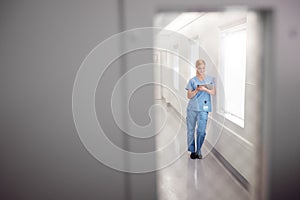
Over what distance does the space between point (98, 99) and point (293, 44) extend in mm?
923

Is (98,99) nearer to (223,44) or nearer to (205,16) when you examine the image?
(223,44)

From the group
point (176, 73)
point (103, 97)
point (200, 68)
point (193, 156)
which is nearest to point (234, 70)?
point (200, 68)

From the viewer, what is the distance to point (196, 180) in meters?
2.31

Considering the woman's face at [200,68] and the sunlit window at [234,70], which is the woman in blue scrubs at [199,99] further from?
the sunlit window at [234,70]

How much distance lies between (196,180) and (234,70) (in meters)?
1.14

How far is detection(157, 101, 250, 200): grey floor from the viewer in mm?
2039

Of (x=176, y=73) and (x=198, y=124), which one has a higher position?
(x=176, y=73)

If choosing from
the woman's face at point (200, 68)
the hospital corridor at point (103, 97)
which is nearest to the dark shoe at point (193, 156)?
the woman's face at point (200, 68)

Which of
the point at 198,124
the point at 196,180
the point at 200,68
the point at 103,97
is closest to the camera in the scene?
the point at 103,97

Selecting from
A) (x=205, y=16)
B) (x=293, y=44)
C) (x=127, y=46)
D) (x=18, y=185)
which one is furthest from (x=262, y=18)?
(x=205, y=16)

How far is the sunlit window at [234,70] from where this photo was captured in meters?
2.40

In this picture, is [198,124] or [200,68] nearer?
[200,68]

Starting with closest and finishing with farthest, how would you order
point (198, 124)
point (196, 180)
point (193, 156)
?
point (196, 180) < point (198, 124) < point (193, 156)

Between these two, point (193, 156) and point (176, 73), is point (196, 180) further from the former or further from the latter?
point (176, 73)
